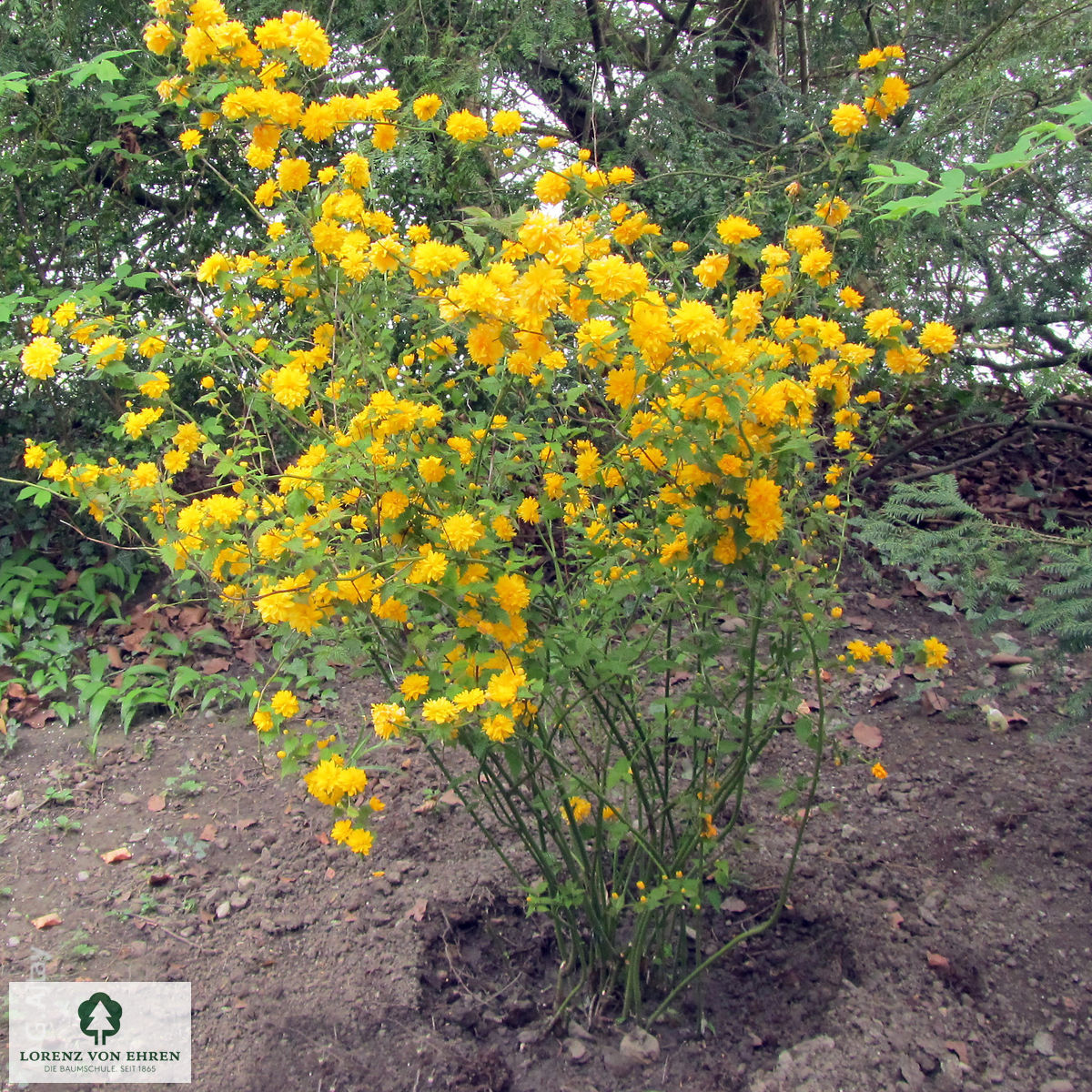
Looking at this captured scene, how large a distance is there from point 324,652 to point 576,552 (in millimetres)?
593

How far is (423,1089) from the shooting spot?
1942mm

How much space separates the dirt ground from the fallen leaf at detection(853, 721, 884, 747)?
0.01 m

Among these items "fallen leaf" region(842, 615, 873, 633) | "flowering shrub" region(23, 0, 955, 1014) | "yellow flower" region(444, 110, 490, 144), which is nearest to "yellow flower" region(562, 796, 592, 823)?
"flowering shrub" region(23, 0, 955, 1014)

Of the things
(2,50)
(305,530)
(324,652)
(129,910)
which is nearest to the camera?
(305,530)

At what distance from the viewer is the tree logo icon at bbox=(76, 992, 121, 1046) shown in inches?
82.5

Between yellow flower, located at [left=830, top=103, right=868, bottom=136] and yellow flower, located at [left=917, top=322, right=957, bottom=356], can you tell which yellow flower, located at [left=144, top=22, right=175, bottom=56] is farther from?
yellow flower, located at [left=917, top=322, right=957, bottom=356]

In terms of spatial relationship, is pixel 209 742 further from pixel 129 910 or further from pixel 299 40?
pixel 299 40

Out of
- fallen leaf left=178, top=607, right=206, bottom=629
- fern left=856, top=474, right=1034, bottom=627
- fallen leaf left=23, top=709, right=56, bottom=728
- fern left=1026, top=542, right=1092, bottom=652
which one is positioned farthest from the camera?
fallen leaf left=178, top=607, right=206, bottom=629

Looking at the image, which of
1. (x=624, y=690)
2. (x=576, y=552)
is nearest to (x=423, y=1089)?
(x=624, y=690)

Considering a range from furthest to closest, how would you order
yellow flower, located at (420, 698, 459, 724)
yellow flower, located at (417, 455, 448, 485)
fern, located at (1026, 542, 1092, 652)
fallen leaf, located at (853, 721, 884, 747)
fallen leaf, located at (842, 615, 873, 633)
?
fallen leaf, located at (842, 615, 873, 633) → fallen leaf, located at (853, 721, 884, 747) → fern, located at (1026, 542, 1092, 652) → yellow flower, located at (417, 455, 448, 485) → yellow flower, located at (420, 698, 459, 724)

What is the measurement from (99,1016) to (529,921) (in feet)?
3.38

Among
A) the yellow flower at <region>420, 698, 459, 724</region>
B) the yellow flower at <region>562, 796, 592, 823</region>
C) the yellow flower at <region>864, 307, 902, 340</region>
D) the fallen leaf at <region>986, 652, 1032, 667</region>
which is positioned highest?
the yellow flower at <region>864, 307, 902, 340</region>

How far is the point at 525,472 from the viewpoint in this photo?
1913 millimetres

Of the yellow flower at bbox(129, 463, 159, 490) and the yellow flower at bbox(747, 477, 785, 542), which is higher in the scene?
the yellow flower at bbox(129, 463, 159, 490)
